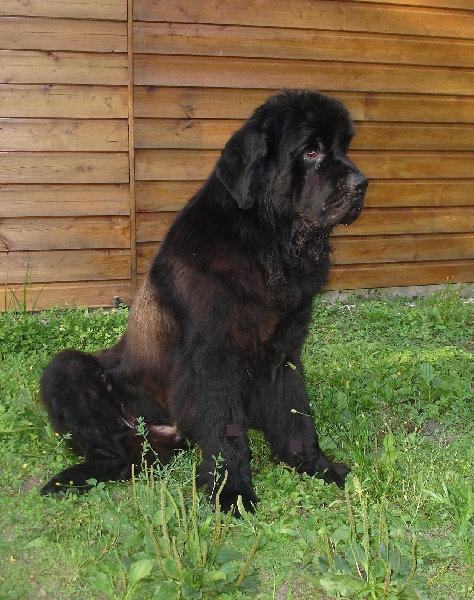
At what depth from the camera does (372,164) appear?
6090 millimetres

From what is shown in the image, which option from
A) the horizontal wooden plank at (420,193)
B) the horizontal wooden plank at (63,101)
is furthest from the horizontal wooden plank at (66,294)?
the horizontal wooden plank at (420,193)

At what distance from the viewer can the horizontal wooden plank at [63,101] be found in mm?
5125

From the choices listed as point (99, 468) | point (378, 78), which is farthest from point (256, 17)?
point (99, 468)

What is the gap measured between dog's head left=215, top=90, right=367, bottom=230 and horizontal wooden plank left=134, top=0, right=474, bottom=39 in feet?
9.03

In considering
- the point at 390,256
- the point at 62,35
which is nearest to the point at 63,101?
the point at 62,35

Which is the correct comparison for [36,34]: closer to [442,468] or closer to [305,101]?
[305,101]

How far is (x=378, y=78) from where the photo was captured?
5.92m

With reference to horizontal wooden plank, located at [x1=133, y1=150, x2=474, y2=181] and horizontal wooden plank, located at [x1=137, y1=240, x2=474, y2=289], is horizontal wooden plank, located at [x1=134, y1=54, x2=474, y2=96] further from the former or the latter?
horizontal wooden plank, located at [x1=137, y1=240, x2=474, y2=289]

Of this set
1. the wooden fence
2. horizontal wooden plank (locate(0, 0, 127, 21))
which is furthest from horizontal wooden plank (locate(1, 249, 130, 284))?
horizontal wooden plank (locate(0, 0, 127, 21))

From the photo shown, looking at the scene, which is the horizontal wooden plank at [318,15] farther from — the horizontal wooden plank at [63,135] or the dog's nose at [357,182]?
the dog's nose at [357,182]

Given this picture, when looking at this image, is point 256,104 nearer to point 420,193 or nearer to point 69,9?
point 69,9

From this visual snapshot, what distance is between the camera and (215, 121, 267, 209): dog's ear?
2.81m

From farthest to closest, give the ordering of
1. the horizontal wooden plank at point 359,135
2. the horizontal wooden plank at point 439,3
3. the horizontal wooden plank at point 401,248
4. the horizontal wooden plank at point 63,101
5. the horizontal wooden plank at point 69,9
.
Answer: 1. the horizontal wooden plank at point 401,248
2. the horizontal wooden plank at point 439,3
3. the horizontal wooden plank at point 359,135
4. the horizontal wooden plank at point 63,101
5. the horizontal wooden plank at point 69,9

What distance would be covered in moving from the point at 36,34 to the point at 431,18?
10.5ft
